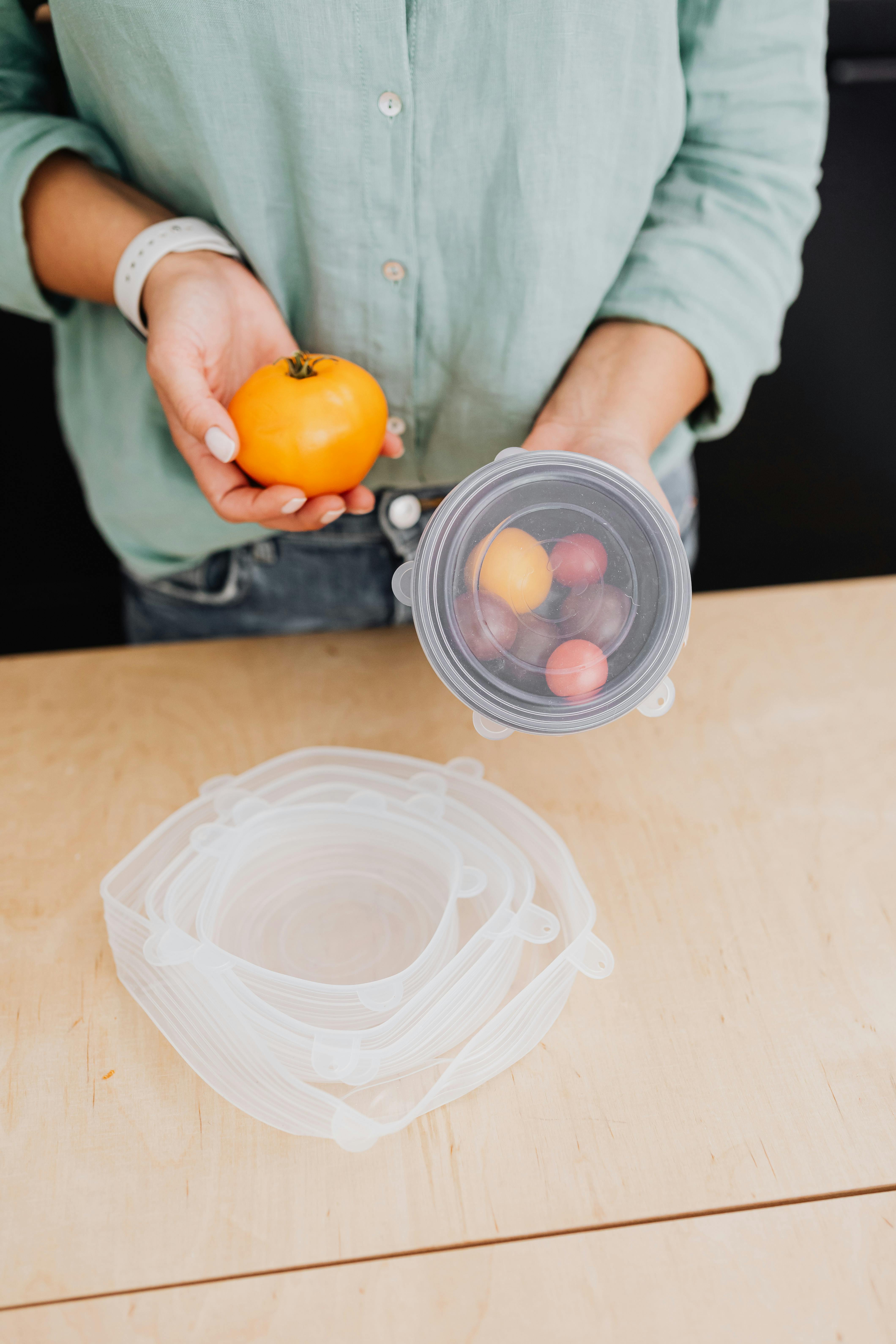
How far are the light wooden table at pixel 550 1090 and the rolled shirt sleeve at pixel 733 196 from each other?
0.35 metres

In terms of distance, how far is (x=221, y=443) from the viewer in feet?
2.35

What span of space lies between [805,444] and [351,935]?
1.39 m

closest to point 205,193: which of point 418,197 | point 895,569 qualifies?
point 418,197

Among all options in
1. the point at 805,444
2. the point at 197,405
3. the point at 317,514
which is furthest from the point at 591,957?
the point at 805,444

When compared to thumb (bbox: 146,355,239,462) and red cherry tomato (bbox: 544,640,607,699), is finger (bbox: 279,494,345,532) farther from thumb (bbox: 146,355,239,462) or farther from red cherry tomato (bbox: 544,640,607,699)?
red cherry tomato (bbox: 544,640,607,699)

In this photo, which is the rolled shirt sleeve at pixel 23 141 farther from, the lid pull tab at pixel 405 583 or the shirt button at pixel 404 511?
the lid pull tab at pixel 405 583

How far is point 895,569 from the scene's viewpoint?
74.2 inches

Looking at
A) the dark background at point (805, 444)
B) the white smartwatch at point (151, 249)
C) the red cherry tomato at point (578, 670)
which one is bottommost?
the dark background at point (805, 444)

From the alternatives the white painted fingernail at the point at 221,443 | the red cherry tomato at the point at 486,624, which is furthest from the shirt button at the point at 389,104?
the red cherry tomato at the point at 486,624

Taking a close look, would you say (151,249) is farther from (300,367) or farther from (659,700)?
(659,700)

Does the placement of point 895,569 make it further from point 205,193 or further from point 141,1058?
point 141,1058

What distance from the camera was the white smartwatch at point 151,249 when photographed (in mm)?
782

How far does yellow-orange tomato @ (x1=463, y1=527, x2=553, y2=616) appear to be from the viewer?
66 cm

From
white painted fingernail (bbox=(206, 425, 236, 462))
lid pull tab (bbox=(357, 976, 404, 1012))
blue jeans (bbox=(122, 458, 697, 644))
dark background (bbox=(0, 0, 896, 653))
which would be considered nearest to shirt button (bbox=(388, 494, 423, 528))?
blue jeans (bbox=(122, 458, 697, 644))
